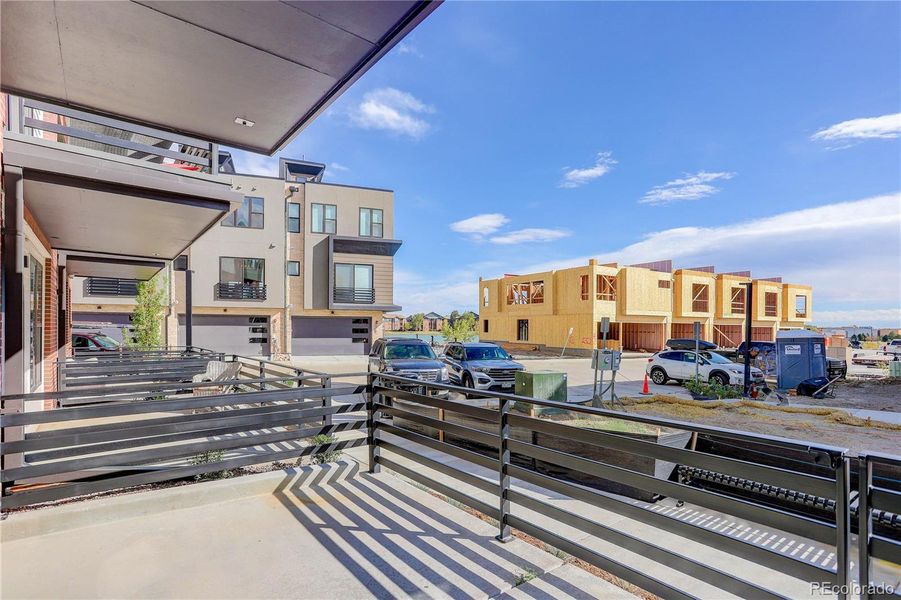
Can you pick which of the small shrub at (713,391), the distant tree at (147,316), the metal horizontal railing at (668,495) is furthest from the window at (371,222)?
the metal horizontal railing at (668,495)

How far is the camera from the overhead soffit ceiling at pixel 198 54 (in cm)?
→ 240

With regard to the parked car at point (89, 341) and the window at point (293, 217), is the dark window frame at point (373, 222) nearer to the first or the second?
the window at point (293, 217)

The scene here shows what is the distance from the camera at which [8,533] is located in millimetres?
3338

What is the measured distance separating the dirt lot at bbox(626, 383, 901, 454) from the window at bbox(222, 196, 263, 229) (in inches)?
881

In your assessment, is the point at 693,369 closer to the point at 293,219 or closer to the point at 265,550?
the point at 265,550

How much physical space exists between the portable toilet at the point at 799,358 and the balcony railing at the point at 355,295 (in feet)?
66.9

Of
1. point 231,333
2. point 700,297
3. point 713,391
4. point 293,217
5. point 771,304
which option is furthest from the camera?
point 771,304

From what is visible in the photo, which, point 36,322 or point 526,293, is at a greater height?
point 526,293

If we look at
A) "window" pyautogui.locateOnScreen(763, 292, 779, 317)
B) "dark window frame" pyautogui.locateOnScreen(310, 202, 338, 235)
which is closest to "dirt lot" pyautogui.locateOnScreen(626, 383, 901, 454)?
"dark window frame" pyautogui.locateOnScreen(310, 202, 338, 235)

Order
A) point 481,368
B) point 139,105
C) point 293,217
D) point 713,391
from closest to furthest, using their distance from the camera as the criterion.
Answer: point 139,105 → point 481,368 → point 713,391 → point 293,217

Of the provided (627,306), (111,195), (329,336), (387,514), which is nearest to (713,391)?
(387,514)

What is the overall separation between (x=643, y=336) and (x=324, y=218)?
1169 inches

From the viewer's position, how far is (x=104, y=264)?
11.4 metres

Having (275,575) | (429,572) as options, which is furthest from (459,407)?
(275,575)
